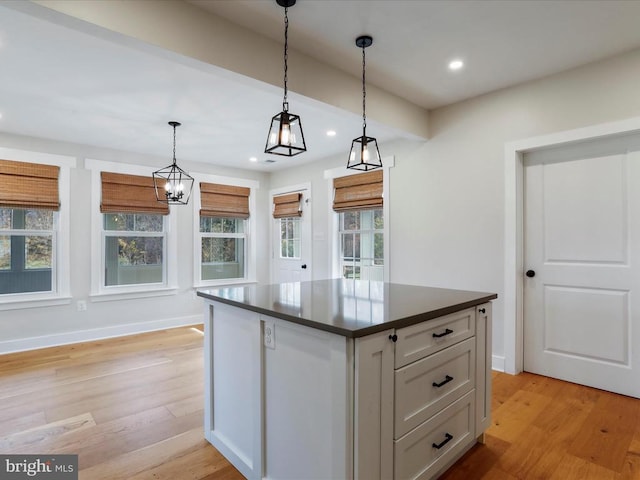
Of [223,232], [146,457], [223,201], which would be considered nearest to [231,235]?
[223,232]

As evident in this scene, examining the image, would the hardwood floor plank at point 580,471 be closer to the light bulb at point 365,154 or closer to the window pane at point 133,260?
the light bulb at point 365,154

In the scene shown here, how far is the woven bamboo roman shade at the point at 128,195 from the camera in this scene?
4562mm

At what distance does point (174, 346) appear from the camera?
4.18 metres

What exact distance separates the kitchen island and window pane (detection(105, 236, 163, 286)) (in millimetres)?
3267

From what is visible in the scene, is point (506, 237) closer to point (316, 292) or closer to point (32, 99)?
point (316, 292)

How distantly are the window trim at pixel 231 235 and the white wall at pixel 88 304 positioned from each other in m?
0.08

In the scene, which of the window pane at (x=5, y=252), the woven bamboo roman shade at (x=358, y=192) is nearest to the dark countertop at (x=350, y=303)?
the woven bamboo roman shade at (x=358, y=192)

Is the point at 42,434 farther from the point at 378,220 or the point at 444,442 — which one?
the point at 378,220

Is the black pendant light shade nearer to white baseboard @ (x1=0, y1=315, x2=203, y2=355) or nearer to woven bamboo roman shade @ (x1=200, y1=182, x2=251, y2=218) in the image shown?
woven bamboo roman shade @ (x1=200, y1=182, x2=251, y2=218)

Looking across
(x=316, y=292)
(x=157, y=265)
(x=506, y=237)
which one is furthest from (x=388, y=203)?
(x=157, y=265)

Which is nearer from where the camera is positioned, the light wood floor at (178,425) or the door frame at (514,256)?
the light wood floor at (178,425)

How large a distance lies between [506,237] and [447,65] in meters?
1.53

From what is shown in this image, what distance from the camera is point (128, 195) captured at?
15.5ft

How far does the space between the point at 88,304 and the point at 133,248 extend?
2.85 feet
